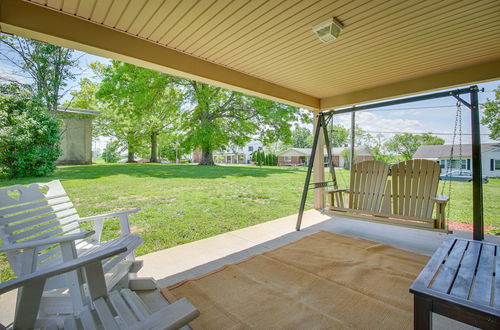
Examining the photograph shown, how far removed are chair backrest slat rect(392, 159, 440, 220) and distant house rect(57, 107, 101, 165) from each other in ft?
20.7

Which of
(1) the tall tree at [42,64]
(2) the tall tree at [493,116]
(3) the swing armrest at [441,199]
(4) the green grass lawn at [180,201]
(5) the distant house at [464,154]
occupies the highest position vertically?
(1) the tall tree at [42,64]

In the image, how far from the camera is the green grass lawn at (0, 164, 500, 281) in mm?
3684

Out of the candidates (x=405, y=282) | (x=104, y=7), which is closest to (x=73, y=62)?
(x=104, y=7)

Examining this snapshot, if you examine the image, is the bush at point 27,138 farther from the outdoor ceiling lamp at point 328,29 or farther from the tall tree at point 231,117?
the tall tree at point 231,117

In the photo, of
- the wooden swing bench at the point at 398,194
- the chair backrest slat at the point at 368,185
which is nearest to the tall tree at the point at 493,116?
the wooden swing bench at the point at 398,194

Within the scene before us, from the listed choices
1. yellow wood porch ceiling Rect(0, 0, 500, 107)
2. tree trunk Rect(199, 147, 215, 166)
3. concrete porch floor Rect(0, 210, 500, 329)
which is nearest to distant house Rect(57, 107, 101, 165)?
yellow wood porch ceiling Rect(0, 0, 500, 107)

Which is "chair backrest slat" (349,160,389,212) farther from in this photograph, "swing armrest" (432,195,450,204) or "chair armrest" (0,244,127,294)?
"chair armrest" (0,244,127,294)

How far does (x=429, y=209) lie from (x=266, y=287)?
90.7 inches

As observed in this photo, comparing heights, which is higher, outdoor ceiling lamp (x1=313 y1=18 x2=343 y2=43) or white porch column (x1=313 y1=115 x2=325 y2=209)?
outdoor ceiling lamp (x1=313 y1=18 x2=343 y2=43)

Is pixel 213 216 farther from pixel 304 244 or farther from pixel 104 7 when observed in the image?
pixel 104 7

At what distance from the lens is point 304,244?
119 inches

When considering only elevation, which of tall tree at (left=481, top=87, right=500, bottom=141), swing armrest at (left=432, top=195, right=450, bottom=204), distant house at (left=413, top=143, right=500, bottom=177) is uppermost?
tall tree at (left=481, top=87, right=500, bottom=141)

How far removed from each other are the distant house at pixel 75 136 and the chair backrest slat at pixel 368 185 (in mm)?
5804

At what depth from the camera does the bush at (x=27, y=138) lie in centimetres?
359
